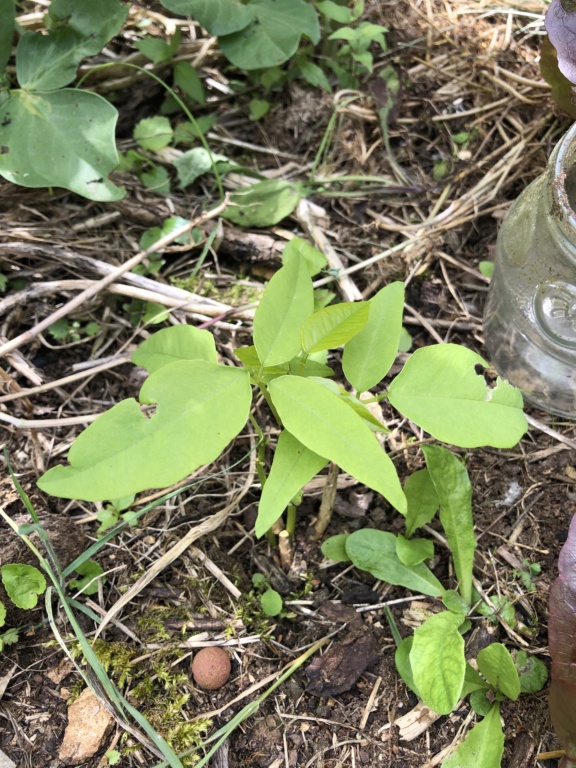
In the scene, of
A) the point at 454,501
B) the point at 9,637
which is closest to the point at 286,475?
the point at 454,501

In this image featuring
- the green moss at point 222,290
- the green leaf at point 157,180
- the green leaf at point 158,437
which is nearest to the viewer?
the green leaf at point 158,437

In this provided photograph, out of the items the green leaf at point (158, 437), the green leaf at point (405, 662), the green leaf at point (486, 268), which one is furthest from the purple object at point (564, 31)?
the green leaf at point (405, 662)

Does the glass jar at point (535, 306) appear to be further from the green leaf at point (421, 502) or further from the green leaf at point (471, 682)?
the green leaf at point (471, 682)

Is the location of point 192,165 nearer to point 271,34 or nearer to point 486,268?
point 271,34

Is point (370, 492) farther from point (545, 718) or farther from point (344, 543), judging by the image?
point (545, 718)

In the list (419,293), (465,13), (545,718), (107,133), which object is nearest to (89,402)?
(107,133)

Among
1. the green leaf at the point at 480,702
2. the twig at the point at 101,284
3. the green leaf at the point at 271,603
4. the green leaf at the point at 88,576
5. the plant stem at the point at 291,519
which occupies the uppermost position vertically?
the twig at the point at 101,284
